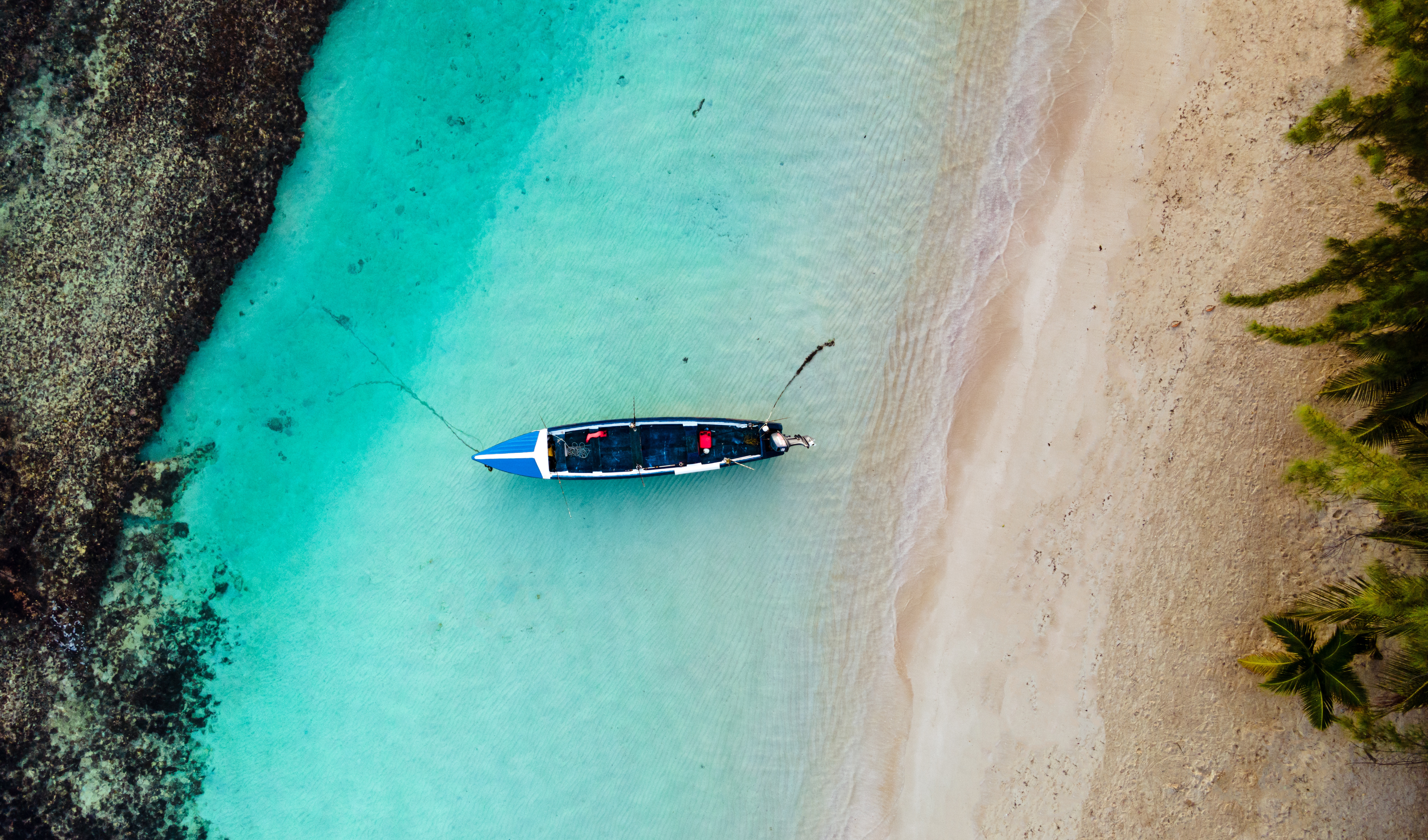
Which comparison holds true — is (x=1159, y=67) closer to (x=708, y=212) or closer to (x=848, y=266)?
(x=848, y=266)

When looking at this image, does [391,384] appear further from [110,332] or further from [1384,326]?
[1384,326]

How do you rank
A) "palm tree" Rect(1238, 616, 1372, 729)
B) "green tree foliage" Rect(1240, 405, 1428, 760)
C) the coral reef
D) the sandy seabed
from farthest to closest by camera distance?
the sandy seabed
the coral reef
"palm tree" Rect(1238, 616, 1372, 729)
"green tree foliage" Rect(1240, 405, 1428, 760)

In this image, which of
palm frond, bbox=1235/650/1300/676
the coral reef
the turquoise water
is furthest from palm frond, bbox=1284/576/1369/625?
the coral reef

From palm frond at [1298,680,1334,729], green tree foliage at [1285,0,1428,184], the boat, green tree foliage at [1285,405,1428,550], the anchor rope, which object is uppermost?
green tree foliage at [1285,0,1428,184]

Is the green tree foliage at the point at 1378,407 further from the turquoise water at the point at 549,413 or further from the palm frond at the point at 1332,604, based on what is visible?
the turquoise water at the point at 549,413

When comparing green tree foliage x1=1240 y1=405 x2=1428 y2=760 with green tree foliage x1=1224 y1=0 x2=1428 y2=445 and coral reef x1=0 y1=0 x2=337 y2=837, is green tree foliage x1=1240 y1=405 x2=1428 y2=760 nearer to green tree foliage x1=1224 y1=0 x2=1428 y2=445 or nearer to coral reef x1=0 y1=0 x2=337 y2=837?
green tree foliage x1=1224 y1=0 x2=1428 y2=445

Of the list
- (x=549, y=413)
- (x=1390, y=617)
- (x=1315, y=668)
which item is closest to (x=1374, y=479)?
(x=1390, y=617)

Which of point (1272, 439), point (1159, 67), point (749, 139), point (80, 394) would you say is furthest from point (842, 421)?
point (80, 394)
